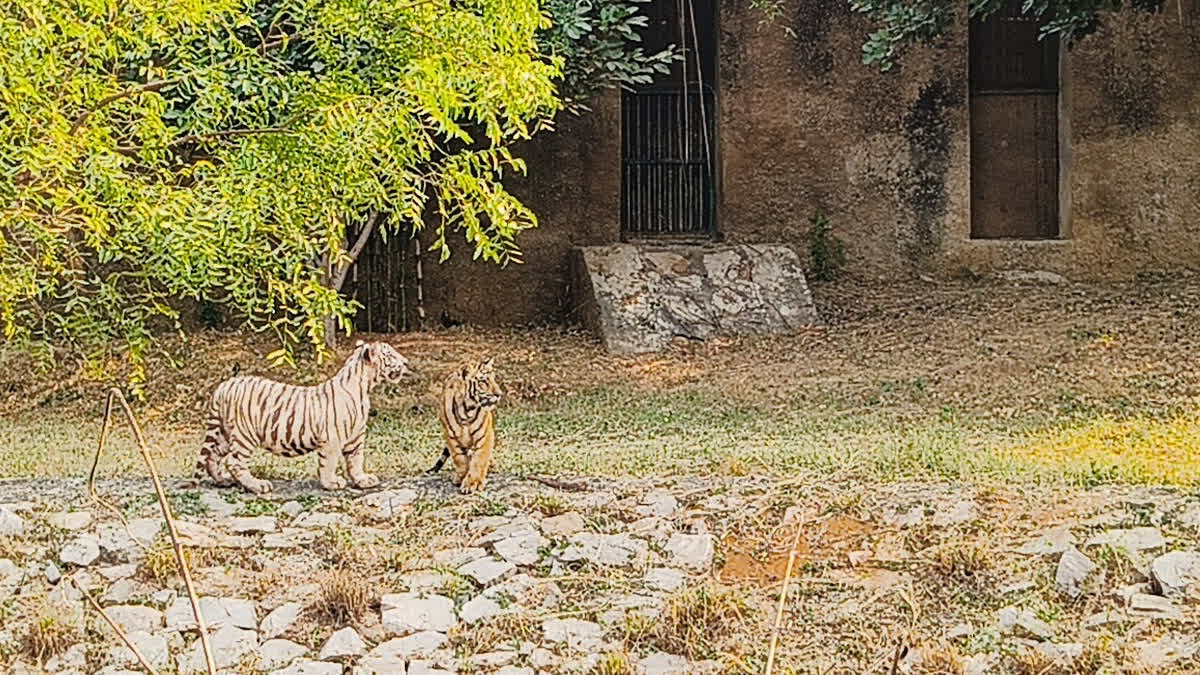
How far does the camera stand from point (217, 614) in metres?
4.79

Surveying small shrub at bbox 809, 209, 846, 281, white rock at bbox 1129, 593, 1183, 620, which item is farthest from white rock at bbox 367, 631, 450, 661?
small shrub at bbox 809, 209, 846, 281

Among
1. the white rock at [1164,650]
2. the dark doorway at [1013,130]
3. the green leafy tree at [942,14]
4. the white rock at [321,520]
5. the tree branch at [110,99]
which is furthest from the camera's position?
the dark doorway at [1013,130]

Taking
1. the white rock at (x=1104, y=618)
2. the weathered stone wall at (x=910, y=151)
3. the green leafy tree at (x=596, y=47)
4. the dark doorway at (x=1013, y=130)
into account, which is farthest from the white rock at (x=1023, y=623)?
the dark doorway at (x=1013, y=130)

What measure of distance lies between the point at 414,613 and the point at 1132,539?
2545 millimetres

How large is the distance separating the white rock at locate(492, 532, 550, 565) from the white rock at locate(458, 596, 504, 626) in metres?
0.24

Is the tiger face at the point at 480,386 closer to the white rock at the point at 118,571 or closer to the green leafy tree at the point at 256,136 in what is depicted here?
the green leafy tree at the point at 256,136

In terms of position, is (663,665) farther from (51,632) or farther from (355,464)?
(51,632)

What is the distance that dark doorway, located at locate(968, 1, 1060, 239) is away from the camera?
13133 mm

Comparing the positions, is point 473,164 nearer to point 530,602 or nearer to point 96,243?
point 96,243

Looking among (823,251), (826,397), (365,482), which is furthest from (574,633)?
(823,251)

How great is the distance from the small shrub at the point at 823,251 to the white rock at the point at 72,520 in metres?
7.74

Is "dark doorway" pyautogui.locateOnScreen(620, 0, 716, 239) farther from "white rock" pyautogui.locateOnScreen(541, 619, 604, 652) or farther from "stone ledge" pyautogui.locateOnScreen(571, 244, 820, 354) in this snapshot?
"white rock" pyautogui.locateOnScreen(541, 619, 604, 652)

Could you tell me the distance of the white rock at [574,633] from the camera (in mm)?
4648

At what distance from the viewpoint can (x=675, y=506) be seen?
550cm
